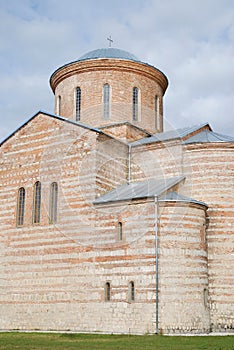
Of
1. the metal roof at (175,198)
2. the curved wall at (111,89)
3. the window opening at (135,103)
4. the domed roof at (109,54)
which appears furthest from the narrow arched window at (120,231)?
the domed roof at (109,54)

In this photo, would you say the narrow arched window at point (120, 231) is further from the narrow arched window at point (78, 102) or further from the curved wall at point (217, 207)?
the narrow arched window at point (78, 102)

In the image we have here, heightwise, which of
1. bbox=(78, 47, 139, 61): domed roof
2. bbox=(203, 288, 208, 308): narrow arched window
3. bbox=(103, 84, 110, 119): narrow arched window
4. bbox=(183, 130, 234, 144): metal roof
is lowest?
bbox=(203, 288, 208, 308): narrow arched window

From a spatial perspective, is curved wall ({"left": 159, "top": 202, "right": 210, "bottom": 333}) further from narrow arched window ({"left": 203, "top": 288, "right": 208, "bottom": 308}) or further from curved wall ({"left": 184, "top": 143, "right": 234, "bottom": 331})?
curved wall ({"left": 184, "top": 143, "right": 234, "bottom": 331})

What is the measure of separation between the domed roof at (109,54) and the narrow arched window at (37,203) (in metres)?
6.11

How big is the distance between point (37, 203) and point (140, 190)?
3.95 m

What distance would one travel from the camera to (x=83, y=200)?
1608 centimetres

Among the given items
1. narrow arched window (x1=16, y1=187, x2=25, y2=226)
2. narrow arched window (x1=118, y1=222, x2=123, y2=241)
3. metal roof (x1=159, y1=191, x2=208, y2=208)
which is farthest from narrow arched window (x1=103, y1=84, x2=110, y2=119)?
narrow arched window (x1=118, y1=222, x2=123, y2=241)

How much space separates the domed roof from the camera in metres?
20.4

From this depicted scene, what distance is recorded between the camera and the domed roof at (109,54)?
804 inches

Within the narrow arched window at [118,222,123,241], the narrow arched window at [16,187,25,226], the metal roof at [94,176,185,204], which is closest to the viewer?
the narrow arched window at [118,222,123,241]

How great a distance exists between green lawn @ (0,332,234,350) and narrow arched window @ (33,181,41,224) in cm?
426

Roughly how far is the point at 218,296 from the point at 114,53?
1102cm

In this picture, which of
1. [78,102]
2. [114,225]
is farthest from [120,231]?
[78,102]

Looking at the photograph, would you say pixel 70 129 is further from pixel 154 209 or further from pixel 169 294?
pixel 169 294
